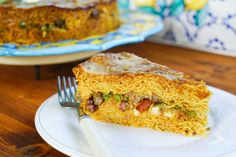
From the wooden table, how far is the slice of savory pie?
0.17 meters

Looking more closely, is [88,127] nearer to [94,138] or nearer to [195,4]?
[94,138]

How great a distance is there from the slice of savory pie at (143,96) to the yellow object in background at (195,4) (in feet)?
2.47

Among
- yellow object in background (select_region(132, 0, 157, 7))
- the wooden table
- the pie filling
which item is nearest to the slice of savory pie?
the pie filling

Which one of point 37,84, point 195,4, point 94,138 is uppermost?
point 195,4

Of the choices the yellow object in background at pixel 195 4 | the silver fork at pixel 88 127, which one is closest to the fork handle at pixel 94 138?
the silver fork at pixel 88 127

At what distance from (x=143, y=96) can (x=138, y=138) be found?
13 cm

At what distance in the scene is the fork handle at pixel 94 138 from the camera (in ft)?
2.40

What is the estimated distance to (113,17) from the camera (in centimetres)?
159

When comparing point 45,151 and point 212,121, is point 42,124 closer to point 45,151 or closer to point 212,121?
point 45,151

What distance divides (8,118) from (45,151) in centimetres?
23

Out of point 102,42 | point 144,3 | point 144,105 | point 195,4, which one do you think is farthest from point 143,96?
point 144,3

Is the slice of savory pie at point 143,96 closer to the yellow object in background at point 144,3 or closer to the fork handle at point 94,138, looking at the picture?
the fork handle at point 94,138

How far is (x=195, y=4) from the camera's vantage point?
5.54ft

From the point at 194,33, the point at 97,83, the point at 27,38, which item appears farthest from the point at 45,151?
the point at 194,33
